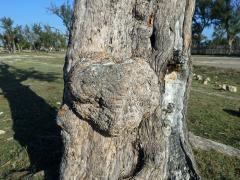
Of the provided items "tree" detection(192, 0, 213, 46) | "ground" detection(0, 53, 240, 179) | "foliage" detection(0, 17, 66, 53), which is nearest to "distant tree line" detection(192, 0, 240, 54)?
"tree" detection(192, 0, 213, 46)

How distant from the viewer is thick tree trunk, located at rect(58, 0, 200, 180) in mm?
4184

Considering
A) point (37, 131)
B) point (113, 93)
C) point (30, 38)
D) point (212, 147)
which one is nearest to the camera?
point (113, 93)

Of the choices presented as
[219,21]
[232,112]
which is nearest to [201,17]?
[219,21]

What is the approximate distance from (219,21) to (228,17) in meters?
3.20

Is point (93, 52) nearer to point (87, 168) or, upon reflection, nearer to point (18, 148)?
point (87, 168)

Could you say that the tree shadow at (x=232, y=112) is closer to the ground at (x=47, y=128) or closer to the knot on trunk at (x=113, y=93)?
the ground at (x=47, y=128)

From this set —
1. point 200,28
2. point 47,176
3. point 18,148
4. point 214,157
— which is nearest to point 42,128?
point 18,148

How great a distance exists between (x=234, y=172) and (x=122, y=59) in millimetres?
2661

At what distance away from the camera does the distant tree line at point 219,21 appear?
58244mm

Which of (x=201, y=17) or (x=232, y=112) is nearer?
(x=232, y=112)

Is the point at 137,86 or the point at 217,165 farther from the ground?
the point at 137,86

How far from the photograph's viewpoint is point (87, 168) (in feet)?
14.7

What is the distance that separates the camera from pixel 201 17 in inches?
2504

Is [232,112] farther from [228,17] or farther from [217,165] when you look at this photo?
[228,17]
